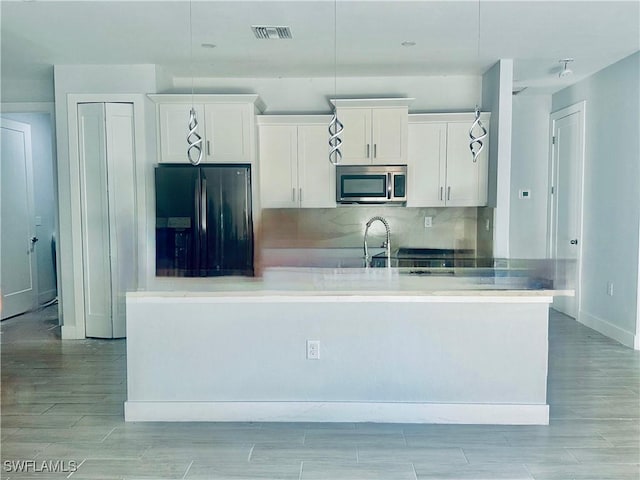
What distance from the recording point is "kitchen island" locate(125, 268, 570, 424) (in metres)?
2.58

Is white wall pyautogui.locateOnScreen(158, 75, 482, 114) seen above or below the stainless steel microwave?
above

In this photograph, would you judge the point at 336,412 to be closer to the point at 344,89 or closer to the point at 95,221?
the point at 95,221

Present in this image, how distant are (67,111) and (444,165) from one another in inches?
147

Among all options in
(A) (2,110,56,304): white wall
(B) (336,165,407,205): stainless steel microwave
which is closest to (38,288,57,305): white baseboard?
(A) (2,110,56,304): white wall

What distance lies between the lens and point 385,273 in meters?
2.96

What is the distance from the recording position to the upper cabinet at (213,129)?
4.37m

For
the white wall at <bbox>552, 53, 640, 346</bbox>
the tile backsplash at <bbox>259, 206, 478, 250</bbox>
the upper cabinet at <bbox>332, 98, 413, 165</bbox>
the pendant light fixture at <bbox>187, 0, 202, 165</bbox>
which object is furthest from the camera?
the tile backsplash at <bbox>259, 206, 478, 250</bbox>

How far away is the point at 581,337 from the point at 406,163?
2.40m

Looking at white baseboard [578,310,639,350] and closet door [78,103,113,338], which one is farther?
closet door [78,103,113,338]

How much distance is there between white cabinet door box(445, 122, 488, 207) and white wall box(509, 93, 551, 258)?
124cm

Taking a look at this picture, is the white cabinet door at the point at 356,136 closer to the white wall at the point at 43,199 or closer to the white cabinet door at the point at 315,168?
the white cabinet door at the point at 315,168

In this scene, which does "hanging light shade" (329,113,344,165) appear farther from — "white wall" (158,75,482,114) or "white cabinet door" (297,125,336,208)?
"white wall" (158,75,482,114)

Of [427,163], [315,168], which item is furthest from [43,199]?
[427,163]

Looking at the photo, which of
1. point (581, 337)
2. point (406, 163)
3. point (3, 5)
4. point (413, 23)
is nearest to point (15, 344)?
point (3, 5)
